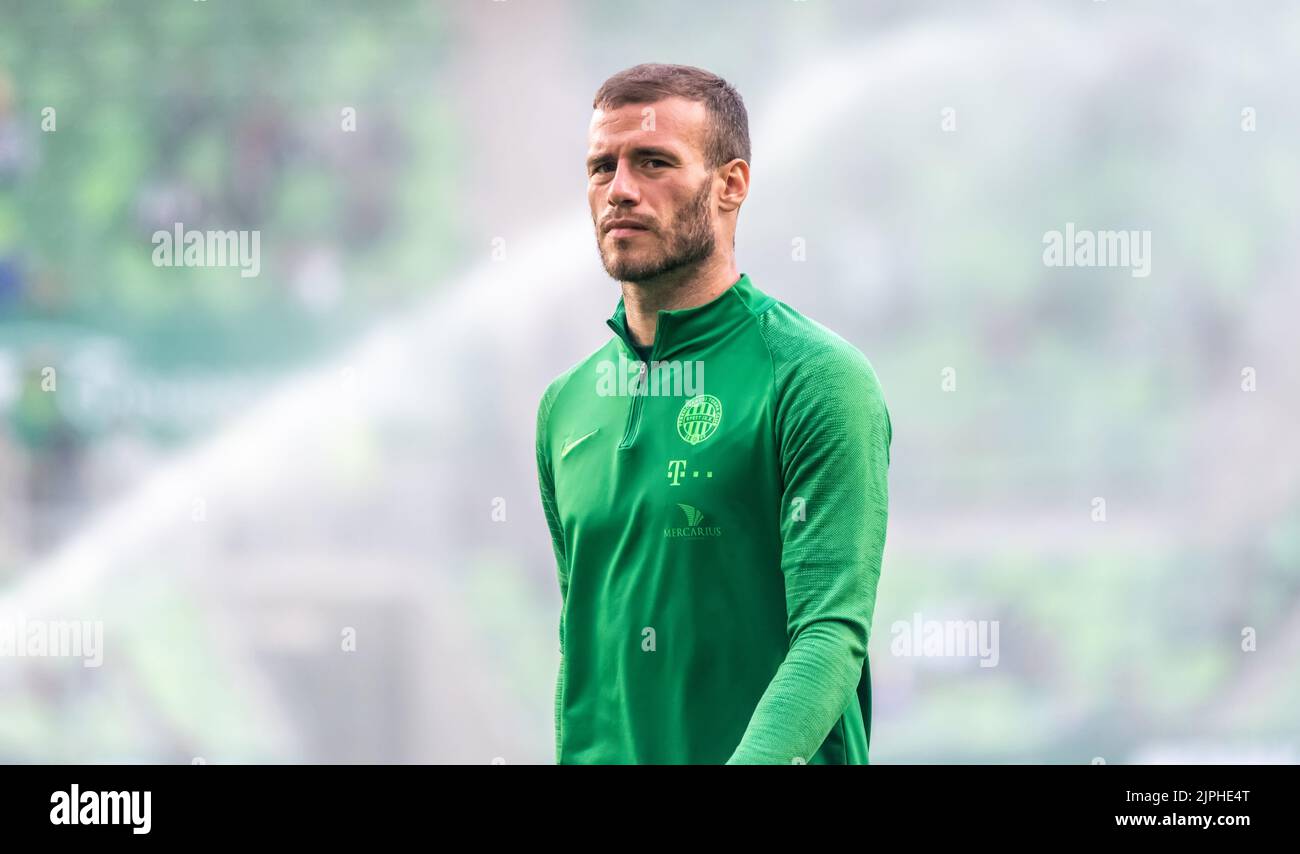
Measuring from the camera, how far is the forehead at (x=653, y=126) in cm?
193

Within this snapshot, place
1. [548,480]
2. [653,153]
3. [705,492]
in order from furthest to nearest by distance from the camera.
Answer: [548,480], [653,153], [705,492]

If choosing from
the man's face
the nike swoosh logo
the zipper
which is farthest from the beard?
the nike swoosh logo

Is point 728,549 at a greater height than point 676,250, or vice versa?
point 676,250

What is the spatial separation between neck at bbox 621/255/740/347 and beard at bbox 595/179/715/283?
0.02m

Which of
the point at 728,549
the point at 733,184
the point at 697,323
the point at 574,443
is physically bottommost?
the point at 728,549

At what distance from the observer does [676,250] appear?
6.39ft

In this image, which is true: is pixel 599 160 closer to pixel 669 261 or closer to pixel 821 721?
pixel 669 261

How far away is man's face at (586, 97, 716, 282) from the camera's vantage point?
1.91 m

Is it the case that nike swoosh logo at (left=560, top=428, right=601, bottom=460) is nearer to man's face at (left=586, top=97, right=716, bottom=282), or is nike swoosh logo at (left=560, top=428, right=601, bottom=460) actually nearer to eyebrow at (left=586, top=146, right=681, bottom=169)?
man's face at (left=586, top=97, right=716, bottom=282)

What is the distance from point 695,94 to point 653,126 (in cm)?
9

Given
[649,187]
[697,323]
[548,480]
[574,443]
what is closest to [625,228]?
[649,187]

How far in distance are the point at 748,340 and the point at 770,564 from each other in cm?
35

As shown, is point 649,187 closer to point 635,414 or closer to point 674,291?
point 674,291

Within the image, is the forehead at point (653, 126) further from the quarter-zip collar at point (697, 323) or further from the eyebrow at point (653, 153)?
the quarter-zip collar at point (697, 323)
